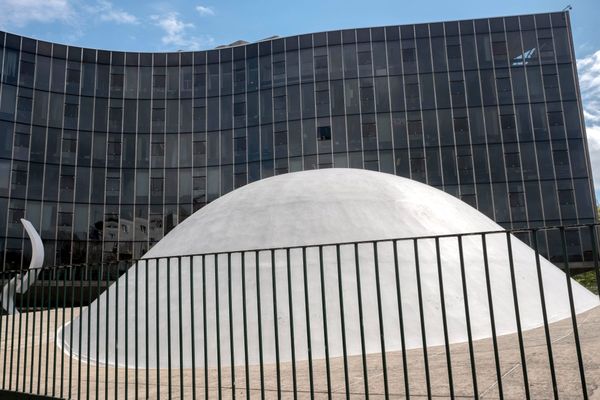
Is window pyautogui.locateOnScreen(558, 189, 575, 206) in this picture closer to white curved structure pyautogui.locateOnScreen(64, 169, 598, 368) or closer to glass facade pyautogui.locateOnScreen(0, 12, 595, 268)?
glass facade pyautogui.locateOnScreen(0, 12, 595, 268)

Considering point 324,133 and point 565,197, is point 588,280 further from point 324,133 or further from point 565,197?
point 324,133

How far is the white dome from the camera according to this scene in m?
10.9

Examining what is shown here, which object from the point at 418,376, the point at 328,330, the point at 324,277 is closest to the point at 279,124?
the point at 324,277

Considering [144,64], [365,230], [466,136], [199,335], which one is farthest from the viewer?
[144,64]

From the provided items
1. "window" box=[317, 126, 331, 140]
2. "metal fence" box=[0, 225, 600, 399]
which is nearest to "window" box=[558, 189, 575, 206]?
"window" box=[317, 126, 331, 140]

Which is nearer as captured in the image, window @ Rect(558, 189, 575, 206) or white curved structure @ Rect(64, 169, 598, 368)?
white curved structure @ Rect(64, 169, 598, 368)

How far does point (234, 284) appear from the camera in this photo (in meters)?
10.1

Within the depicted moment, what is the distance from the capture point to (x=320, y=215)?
11.4 meters

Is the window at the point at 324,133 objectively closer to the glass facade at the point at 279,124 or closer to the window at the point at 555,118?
the glass facade at the point at 279,124

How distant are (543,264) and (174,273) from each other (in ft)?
30.0

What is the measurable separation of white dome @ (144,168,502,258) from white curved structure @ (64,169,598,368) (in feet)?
0.10

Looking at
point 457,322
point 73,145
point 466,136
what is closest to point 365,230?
point 457,322

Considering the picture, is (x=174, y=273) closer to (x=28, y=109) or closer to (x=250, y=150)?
(x=250, y=150)

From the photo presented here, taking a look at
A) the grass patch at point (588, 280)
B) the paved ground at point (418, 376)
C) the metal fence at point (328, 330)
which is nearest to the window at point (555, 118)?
the grass patch at point (588, 280)
